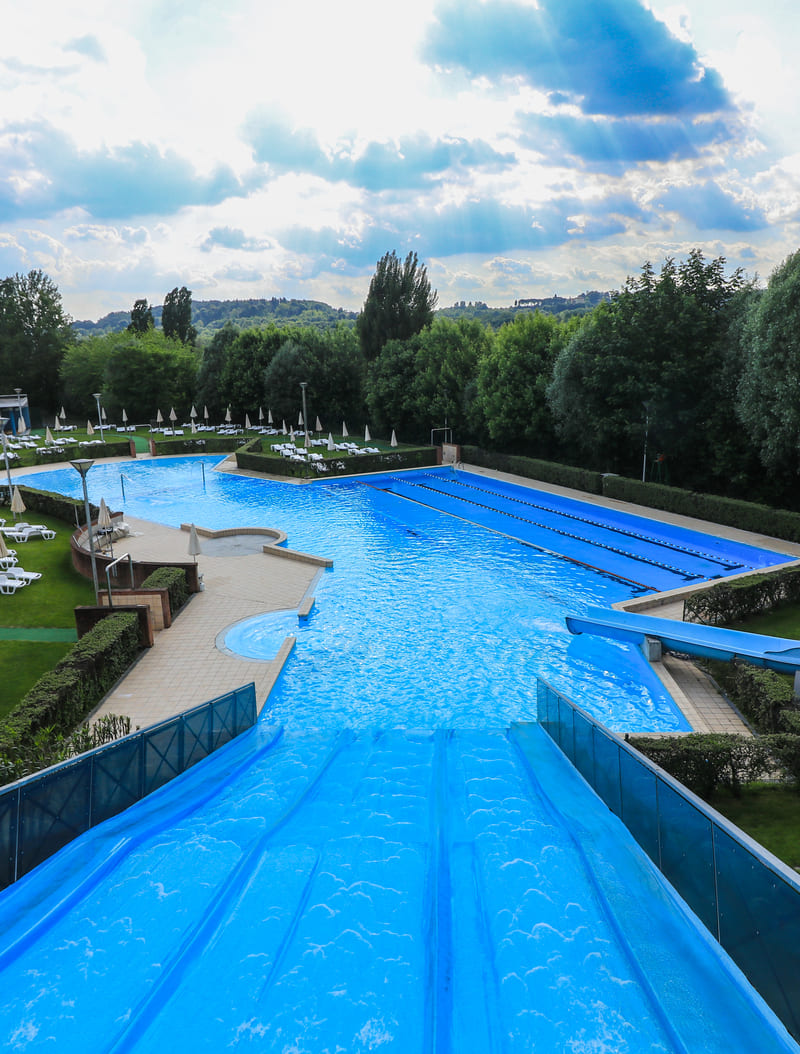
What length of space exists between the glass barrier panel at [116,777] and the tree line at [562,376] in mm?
19477

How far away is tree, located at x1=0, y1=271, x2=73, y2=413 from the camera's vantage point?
205 ft

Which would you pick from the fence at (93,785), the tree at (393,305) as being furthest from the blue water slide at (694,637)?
the tree at (393,305)

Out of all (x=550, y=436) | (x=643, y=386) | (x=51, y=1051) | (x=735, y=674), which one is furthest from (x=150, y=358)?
(x=51, y=1051)

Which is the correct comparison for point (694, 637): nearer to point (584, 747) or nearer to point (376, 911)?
point (584, 747)

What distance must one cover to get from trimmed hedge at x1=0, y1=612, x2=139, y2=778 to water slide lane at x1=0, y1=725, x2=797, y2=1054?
2559mm

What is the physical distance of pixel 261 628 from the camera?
15.9 metres

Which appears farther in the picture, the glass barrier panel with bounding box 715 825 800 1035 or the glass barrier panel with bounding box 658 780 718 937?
the glass barrier panel with bounding box 658 780 718 937

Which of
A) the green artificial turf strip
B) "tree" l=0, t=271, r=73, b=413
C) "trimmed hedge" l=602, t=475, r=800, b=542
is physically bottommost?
the green artificial turf strip

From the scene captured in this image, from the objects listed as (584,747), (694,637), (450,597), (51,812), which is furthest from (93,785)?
(450,597)

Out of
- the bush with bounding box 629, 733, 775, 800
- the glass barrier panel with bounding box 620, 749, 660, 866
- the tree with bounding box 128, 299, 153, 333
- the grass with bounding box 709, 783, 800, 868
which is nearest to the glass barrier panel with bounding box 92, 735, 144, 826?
the glass barrier panel with bounding box 620, 749, 660, 866

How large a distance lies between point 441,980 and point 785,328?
20233 millimetres

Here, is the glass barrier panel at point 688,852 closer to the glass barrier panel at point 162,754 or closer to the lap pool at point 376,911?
the lap pool at point 376,911

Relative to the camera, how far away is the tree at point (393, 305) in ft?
163

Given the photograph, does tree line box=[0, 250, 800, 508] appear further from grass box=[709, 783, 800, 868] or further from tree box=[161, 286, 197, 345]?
tree box=[161, 286, 197, 345]
